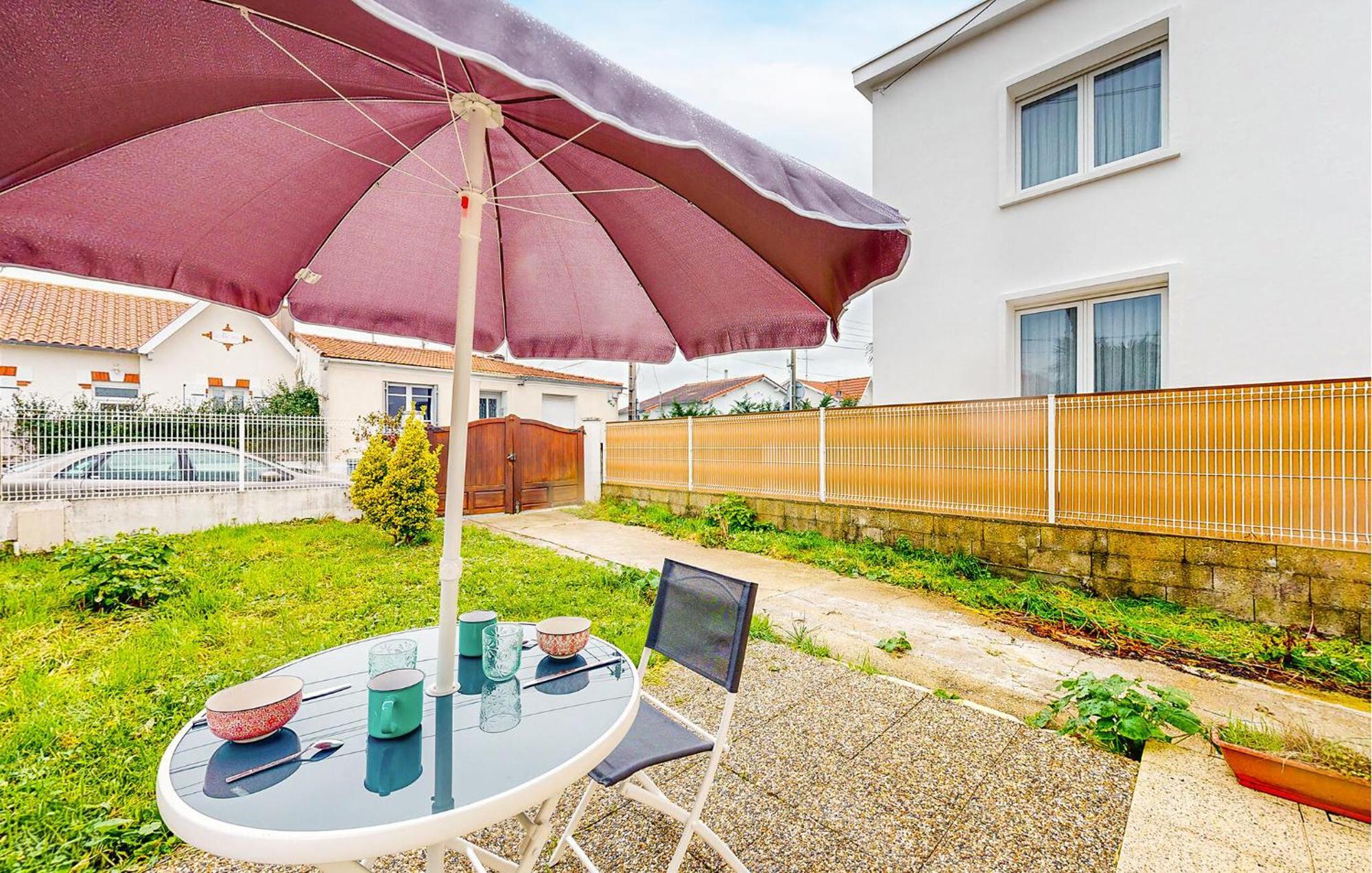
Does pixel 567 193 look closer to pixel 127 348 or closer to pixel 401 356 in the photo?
pixel 401 356

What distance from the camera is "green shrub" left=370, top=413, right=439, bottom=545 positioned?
22.9 ft

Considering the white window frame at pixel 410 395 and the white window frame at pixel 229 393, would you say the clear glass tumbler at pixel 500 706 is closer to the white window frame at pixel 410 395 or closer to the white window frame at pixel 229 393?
the white window frame at pixel 410 395

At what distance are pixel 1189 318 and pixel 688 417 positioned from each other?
620 cm

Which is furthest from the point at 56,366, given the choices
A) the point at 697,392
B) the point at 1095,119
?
the point at 697,392

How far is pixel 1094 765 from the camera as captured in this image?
98.0 inches

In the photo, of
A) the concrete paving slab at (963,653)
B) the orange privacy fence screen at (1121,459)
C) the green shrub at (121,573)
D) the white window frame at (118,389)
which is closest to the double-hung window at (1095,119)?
the orange privacy fence screen at (1121,459)

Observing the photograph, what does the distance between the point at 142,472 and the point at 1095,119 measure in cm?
1174

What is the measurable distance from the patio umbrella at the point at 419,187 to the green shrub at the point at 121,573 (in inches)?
145

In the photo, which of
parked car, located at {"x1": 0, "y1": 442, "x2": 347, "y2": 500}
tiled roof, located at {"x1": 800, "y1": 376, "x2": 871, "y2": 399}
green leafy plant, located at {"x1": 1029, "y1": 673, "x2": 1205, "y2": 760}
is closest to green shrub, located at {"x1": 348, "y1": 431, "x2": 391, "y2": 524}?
parked car, located at {"x1": 0, "y1": 442, "x2": 347, "y2": 500}

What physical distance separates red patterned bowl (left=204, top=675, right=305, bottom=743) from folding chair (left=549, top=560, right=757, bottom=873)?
836 millimetres

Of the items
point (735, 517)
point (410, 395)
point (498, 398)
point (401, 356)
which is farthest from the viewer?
point (498, 398)

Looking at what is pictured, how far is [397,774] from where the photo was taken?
50.9 inches

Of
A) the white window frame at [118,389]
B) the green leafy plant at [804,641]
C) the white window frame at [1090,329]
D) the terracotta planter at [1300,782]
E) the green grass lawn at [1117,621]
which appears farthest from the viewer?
the white window frame at [118,389]

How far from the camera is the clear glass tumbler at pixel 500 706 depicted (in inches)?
59.9
